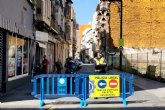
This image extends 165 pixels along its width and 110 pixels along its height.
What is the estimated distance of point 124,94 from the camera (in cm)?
1609

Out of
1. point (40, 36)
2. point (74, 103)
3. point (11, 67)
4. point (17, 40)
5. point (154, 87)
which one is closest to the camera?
point (74, 103)

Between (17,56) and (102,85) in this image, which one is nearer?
(102,85)

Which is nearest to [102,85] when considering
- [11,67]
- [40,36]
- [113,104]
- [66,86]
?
[113,104]

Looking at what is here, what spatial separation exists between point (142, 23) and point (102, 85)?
56.9 metres

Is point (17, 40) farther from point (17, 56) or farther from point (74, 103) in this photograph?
point (74, 103)

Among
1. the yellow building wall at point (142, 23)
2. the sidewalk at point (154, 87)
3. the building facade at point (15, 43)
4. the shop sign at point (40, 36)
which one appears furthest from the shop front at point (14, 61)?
the yellow building wall at point (142, 23)

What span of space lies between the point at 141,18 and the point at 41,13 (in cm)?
4100

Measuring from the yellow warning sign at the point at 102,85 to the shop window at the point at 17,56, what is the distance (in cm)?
670

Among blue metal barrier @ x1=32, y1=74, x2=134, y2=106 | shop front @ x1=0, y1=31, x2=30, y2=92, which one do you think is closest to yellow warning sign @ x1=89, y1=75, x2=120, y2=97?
blue metal barrier @ x1=32, y1=74, x2=134, y2=106

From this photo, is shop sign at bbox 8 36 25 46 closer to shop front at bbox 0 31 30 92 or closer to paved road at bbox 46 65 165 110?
shop front at bbox 0 31 30 92

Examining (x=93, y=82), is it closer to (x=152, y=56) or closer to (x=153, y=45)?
(x=152, y=56)

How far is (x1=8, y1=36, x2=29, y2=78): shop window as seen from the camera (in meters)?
21.7

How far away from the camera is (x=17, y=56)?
78.1ft

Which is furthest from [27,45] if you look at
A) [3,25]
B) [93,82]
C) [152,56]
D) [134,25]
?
[134,25]
